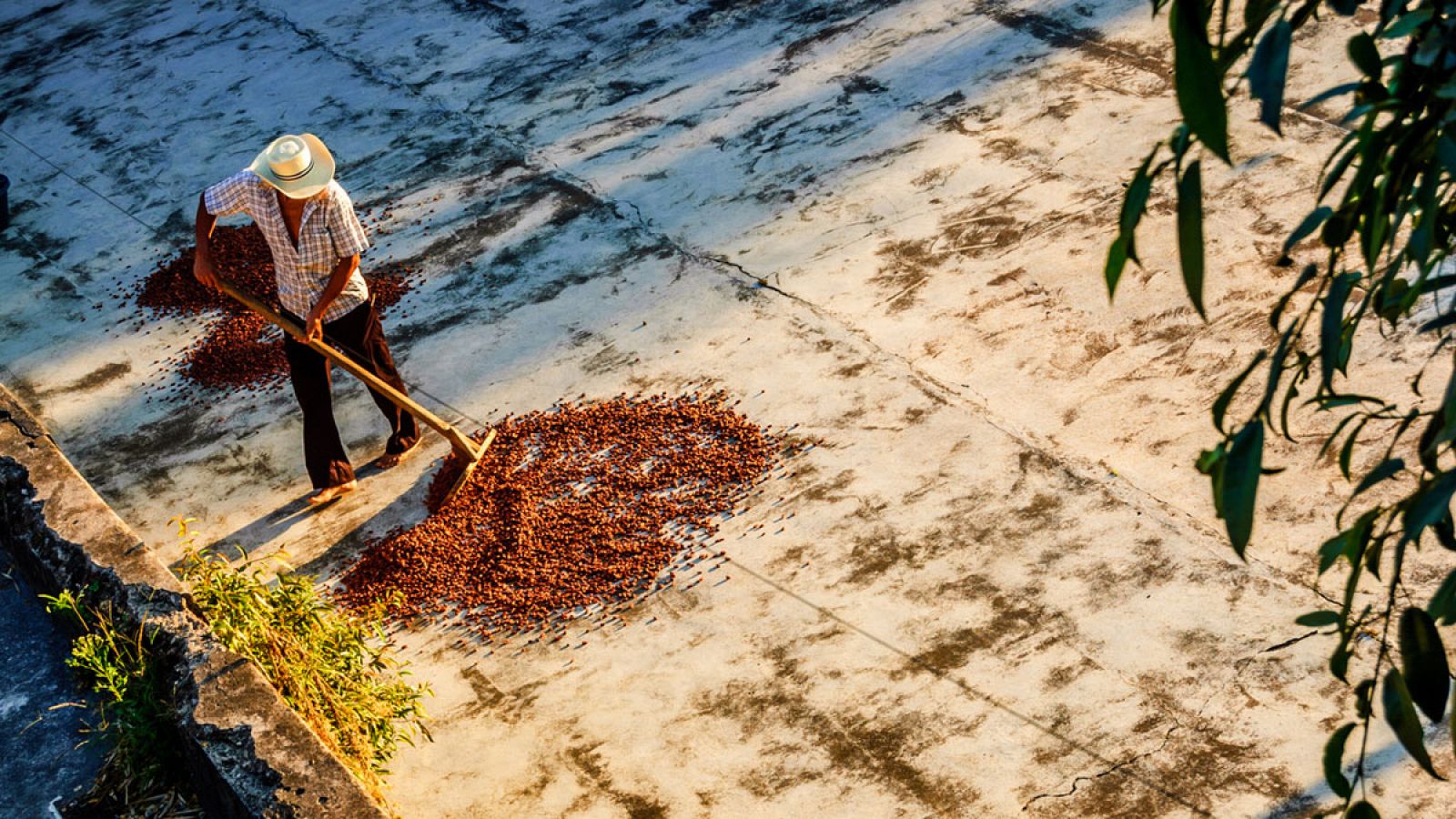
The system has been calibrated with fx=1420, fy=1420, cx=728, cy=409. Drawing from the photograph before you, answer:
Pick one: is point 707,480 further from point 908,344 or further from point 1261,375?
point 1261,375

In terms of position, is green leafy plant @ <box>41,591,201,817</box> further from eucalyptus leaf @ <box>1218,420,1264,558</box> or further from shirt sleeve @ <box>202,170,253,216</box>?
eucalyptus leaf @ <box>1218,420,1264,558</box>

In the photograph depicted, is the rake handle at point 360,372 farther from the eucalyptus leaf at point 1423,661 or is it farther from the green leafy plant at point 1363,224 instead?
the eucalyptus leaf at point 1423,661

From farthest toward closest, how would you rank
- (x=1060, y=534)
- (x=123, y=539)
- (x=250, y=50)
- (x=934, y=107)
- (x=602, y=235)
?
(x=250, y=50)
(x=934, y=107)
(x=602, y=235)
(x=1060, y=534)
(x=123, y=539)

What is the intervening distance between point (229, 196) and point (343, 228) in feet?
1.67

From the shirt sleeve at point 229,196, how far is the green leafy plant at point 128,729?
202cm

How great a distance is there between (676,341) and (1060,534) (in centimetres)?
217

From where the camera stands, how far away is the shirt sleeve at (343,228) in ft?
18.5

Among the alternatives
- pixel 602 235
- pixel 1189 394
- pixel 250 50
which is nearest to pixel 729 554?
pixel 1189 394

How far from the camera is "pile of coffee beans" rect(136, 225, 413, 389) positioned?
23.1 ft

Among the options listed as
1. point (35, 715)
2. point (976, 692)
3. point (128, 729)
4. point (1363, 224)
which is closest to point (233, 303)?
point (35, 715)

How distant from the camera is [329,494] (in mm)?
6051

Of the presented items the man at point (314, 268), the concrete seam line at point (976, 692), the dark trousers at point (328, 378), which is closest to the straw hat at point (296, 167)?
the man at point (314, 268)

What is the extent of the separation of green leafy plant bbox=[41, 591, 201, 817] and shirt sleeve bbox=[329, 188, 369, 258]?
6.26 feet

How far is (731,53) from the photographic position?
8.99 meters
